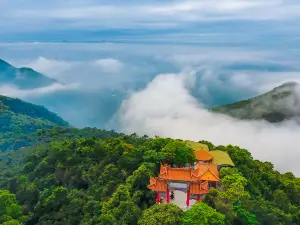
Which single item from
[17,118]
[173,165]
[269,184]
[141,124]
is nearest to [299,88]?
[141,124]

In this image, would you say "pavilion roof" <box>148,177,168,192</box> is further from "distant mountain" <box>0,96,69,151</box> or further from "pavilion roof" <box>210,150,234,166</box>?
"distant mountain" <box>0,96,69,151</box>

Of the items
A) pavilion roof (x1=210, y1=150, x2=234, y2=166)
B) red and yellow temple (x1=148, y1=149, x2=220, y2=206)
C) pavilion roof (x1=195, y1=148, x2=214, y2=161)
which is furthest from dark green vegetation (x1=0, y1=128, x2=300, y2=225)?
pavilion roof (x1=195, y1=148, x2=214, y2=161)

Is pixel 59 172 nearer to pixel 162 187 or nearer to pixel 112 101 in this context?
pixel 162 187

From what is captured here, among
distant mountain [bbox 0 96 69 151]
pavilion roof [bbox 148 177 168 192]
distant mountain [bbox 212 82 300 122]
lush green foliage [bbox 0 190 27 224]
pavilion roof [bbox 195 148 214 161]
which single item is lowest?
lush green foliage [bbox 0 190 27 224]

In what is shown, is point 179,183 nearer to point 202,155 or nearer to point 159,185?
point 159,185

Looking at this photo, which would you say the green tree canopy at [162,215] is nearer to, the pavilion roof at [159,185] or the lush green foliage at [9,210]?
the pavilion roof at [159,185]

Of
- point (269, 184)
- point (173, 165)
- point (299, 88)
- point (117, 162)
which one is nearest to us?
point (173, 165)
